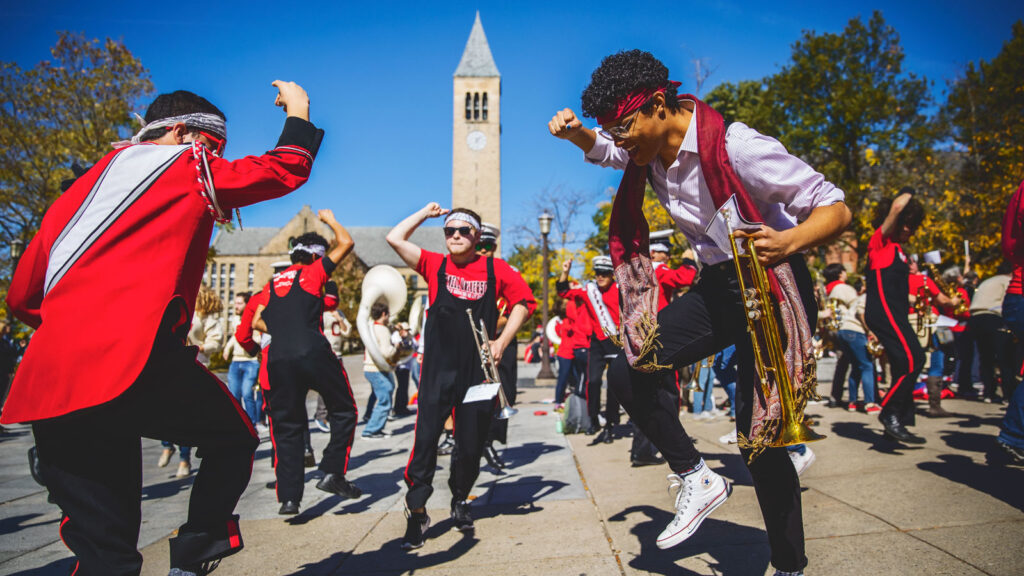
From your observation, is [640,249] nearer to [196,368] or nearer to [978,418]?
[196,368]

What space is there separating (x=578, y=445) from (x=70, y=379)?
558 centimetres

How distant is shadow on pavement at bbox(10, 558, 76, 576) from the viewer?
10.2 ft

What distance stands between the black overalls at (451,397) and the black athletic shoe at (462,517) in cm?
5

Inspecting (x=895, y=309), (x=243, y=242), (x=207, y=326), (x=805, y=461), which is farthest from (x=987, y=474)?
(x=243, y=242)

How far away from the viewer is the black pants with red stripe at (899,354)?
198 inches

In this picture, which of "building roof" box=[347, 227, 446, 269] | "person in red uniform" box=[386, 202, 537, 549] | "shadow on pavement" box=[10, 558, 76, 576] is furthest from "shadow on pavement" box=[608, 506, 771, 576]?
"building roof" box=[347, 227, 446, 269]

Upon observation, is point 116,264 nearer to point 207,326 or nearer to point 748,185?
point 748,185

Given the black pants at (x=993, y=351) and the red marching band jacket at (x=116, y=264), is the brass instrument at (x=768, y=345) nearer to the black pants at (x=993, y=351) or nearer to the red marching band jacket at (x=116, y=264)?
the red marching band jacket at (x=116, y=264)

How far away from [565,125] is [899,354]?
415cm

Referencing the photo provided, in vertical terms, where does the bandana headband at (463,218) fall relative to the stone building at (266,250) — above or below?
below

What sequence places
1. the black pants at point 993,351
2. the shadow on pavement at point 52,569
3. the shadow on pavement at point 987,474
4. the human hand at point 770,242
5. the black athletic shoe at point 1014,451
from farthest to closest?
the black pants at point 993,351, the black athletic shoe at point 1014,451, the shadow on pavement at point 987,474, the shadow on pavement at point 52,569, the human hand at point 770,242

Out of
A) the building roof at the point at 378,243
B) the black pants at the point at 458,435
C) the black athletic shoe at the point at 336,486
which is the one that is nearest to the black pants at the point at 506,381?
the black athletic shoe at the point at 336,486

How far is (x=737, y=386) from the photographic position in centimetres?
235

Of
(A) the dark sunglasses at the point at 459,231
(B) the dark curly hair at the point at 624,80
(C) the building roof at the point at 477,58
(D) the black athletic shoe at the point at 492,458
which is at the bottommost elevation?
(D) the black athletic shoe at the point at 492,458
